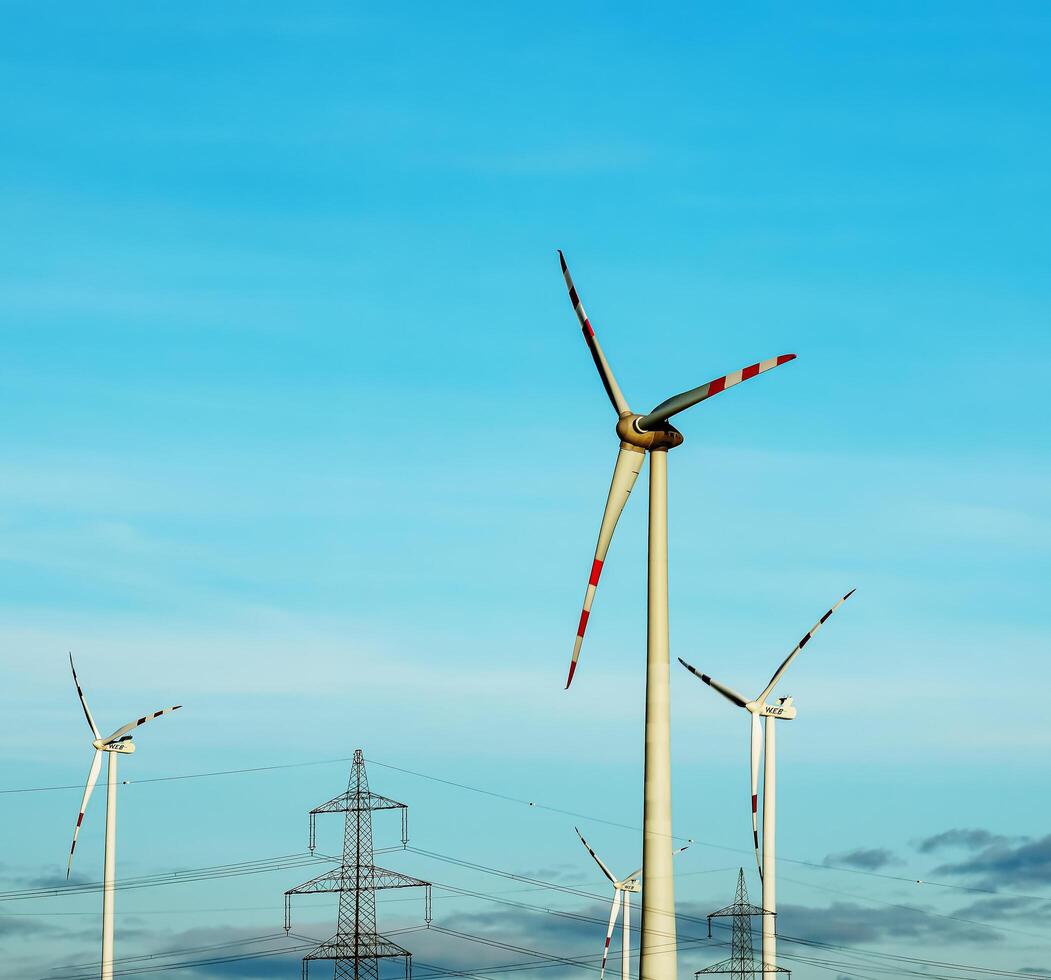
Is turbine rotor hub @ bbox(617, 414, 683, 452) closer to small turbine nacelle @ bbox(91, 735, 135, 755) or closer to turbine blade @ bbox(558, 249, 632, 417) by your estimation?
turbine blade @ bbox(558, 249, 632, 417)

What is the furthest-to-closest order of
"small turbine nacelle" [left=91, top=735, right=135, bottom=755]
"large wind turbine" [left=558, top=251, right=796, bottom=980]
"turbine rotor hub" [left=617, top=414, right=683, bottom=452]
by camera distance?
"small turbine nacelle" [left=91, top=735, right=135, bottom=755] < "turbine rotor hub" [left=617, top=414, right=683, bottom=452] < "large wind turbine" [left=558, top=251, right=796, bottom=980]

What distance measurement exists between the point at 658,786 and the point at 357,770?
66075 mm

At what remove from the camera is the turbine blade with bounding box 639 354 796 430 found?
69.6 metres

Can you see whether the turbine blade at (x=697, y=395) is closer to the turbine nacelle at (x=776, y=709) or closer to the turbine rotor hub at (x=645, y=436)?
the turbine rotor hub at (x=645, y=436)

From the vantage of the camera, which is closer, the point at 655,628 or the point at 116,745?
the point at 655,628

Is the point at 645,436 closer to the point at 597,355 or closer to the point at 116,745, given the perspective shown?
the point at 597,355

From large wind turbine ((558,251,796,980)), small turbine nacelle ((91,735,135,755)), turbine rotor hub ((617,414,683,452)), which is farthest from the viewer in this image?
small turbine nacelle ((91,735,135,755))

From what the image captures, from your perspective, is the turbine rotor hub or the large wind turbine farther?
the turbine rotor hub

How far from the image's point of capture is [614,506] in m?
73.2

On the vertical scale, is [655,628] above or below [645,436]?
below

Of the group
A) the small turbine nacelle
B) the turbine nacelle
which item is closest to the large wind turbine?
the turbine nacelle

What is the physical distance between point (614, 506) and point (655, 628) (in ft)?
28.6

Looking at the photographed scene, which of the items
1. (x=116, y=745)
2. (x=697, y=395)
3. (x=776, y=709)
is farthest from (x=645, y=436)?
(x=116, y=745)

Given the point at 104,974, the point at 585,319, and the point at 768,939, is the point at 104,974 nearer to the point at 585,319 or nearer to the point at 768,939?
the point at 768,939
